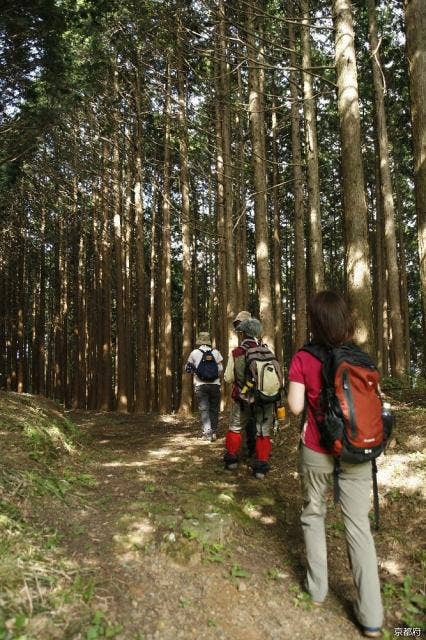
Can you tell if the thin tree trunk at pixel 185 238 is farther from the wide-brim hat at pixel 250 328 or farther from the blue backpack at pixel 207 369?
the wide-brim hat at pixel 250 328

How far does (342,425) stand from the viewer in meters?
3.28

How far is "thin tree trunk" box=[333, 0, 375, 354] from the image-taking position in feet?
21.7

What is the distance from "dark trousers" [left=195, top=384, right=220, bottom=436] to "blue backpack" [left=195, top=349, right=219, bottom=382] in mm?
185

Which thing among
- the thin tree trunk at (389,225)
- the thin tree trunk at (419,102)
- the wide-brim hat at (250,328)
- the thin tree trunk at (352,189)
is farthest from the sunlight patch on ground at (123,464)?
the thin tree trunk at (389,225)

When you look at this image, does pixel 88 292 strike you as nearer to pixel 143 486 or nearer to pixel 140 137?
pixel 140 137

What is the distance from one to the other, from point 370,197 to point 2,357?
22700 mm

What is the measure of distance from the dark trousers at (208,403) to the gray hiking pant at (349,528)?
209 inches

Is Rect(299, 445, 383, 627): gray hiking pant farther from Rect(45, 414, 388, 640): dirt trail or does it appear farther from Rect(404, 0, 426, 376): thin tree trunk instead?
Rect(404, 0, 426, 376): thin tree trunk

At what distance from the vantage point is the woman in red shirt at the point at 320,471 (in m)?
3.33

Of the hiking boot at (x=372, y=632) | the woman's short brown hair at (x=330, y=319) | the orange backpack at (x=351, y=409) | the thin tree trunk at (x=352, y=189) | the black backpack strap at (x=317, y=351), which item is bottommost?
the hiking boot at (x=372, y=632)

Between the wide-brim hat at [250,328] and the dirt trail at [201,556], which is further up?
the wide-brim hat at [250,328]

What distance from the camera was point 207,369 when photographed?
872cm

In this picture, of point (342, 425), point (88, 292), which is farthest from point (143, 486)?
point (88, 292)

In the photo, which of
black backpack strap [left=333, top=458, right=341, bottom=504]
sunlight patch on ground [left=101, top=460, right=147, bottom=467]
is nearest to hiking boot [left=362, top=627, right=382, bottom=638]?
black backpack strap [left=333, top=458, right=341, bottom=504]
